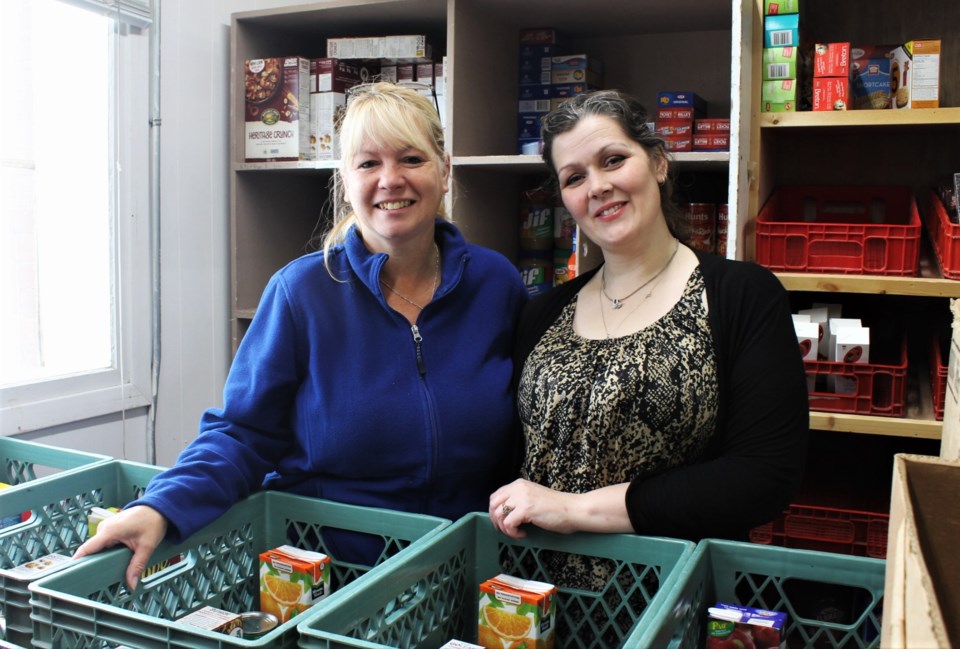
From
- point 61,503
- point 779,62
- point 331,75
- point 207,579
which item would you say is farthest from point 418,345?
point 331,75

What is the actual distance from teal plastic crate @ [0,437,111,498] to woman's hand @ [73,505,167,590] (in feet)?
1.45

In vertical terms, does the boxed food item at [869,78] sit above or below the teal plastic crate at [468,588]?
above

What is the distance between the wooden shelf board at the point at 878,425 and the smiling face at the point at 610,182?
0.90 metres

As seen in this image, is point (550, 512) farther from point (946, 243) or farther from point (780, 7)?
point (780, 7)

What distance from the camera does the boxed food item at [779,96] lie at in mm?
2148

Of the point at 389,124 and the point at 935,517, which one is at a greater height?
the point at 389,124

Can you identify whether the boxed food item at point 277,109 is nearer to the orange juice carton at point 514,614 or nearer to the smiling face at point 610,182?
the smiling face at point 610,182

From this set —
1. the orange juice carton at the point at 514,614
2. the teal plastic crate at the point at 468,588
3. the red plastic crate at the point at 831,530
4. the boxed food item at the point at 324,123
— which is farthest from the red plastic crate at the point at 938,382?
the boxed food item at the point at 324,123

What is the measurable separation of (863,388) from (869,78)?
0.77m

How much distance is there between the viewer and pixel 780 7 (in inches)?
84.6

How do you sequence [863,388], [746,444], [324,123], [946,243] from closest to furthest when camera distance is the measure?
[746,444], [946,243], [863,388], [324,123]

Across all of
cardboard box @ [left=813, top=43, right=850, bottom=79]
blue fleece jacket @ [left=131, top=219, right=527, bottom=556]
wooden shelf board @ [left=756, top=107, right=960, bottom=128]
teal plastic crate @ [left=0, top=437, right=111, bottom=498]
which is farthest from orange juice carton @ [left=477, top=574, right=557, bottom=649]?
cardboard box @ [left=813, top=43, right=850, bottom=79]

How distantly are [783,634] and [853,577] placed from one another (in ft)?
0.38

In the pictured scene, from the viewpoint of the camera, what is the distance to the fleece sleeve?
1250mm
